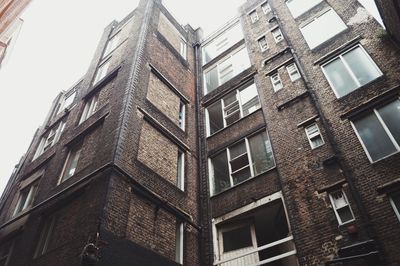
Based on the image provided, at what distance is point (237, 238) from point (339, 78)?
693cm

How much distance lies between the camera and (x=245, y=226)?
1055 centimetres

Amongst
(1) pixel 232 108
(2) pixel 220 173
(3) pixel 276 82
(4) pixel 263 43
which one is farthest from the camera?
(4) pixel 263 43

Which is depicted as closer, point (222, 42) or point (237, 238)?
point (237, 238)

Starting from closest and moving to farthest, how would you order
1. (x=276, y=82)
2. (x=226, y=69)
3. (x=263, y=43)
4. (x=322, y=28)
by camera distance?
(x=276, y=82) → (x=322, y=28) → (x=263, y=43) → (x=226, y=69)

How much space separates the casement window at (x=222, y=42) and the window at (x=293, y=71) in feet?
18.0

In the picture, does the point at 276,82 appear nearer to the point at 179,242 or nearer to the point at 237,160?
the point at 237,160

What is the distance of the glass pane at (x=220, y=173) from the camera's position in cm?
1212

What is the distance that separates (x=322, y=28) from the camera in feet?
43.8

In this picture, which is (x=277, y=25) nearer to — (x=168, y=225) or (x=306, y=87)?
(x=306, y=87)

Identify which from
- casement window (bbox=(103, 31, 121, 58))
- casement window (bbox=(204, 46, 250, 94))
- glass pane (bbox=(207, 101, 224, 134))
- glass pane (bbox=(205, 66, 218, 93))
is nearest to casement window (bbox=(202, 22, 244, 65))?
casement window (bbox=(204, 46, 250, 94))

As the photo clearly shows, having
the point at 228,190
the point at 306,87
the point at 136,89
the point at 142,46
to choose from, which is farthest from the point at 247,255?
the point at 142,46

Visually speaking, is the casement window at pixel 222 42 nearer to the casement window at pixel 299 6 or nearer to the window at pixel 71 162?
the casement window at pixel 299 6

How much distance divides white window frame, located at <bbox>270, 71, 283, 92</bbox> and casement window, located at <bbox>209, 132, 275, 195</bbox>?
215cm

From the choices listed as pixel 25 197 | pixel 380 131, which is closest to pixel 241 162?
pixel 380 131
